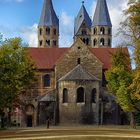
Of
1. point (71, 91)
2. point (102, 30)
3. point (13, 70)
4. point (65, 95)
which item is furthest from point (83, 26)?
point (13, 70)

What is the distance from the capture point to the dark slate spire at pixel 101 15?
151 metres

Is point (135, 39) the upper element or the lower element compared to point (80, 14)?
lower

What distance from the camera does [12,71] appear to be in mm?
76375

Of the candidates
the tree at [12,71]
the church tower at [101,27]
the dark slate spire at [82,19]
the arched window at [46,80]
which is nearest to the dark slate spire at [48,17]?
the dark slate spire at [82,19]

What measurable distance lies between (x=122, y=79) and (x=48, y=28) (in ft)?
251

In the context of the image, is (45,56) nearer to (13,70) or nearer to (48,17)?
(13,70)

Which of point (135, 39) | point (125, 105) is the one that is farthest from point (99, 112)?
point (135, 39)

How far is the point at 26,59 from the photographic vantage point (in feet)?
295

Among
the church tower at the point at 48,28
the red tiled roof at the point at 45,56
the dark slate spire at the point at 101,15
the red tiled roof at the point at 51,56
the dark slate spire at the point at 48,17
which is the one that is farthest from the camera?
the church tower at the point at 48,28

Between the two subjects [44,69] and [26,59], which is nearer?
[26,59]

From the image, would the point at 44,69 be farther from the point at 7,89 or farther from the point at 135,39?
the point at 135,39

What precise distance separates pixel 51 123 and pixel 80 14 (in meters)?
62.4

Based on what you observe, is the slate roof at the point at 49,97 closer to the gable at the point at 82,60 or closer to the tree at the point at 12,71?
the gable at the point at 82,60

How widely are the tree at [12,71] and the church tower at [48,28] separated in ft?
206
